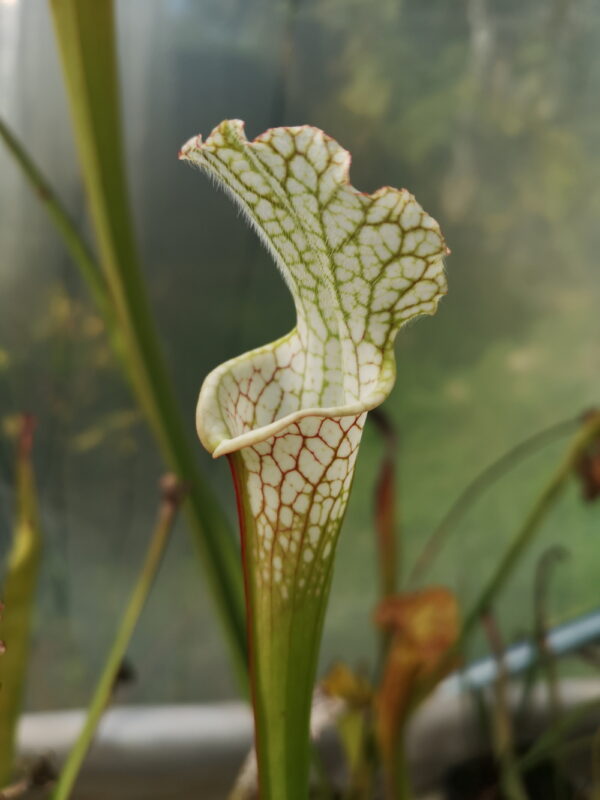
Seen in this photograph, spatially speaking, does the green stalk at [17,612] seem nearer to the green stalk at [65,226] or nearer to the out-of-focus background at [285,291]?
the green stalk at [65,226]

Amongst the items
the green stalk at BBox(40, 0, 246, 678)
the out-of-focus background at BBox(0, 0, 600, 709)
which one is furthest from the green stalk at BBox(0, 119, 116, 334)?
the out-of-focus background at BBox(0, 0, 600, 709)

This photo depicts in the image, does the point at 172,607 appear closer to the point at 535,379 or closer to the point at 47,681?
the point at 47,681

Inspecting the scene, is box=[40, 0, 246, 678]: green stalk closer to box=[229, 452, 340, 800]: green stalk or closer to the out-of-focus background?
box=[229, 452, 340, 800]: green stalk

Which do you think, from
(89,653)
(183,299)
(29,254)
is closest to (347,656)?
(89,653)

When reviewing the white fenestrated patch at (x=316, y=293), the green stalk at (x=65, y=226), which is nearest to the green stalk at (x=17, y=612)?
the green stalk at (x=65, y=226)

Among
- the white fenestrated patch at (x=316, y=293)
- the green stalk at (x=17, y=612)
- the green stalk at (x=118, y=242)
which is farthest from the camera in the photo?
the green stalk at (x=17, y=612)
